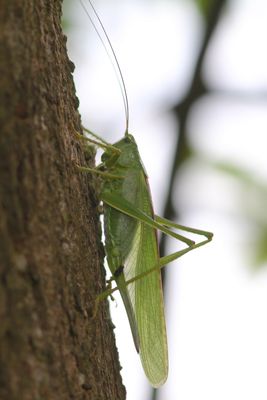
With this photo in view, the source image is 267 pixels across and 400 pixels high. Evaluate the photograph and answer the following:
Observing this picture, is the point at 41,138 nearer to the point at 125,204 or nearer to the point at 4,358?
the point at 4,358

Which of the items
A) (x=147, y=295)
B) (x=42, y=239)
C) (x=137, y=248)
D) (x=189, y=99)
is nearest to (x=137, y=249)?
(x=137, y=248)

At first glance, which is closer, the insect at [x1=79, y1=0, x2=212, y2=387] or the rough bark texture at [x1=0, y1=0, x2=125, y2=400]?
the rough bark texture at [x1=0, y1=0, x2=125, y2=400]

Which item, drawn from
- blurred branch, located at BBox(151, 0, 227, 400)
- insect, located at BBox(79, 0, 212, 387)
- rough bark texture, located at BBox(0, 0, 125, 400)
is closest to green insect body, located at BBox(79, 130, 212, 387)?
insect, located at BBox(79, 0, 212, 387)

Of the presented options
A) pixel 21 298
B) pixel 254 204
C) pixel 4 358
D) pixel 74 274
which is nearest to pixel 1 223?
pixel 21 298

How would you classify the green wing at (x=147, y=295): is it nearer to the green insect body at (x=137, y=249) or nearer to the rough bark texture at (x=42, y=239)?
the green insect body at (x=137, y=249)

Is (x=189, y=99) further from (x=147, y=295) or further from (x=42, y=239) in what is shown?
(x=42, y=239)

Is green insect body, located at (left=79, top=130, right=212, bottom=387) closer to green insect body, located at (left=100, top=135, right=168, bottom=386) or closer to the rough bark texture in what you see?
green insect body, located at (left=100, top=135, right=168, bottom=386)
